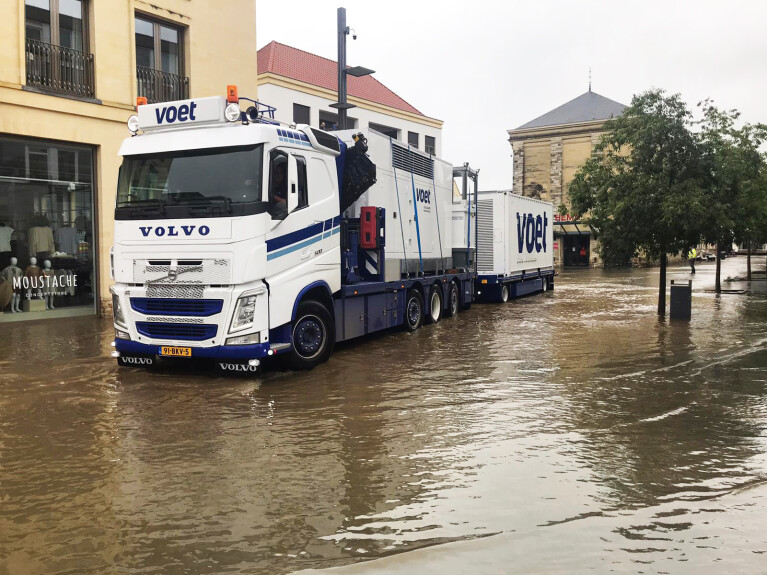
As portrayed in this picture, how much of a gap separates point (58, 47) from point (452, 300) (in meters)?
11.0

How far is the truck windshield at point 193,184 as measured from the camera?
9.00 meters

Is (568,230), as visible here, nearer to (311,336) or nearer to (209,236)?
(311,336)

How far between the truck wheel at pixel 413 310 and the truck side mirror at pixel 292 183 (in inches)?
209

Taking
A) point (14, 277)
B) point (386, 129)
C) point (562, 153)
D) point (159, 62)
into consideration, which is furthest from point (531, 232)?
point (562, 153)

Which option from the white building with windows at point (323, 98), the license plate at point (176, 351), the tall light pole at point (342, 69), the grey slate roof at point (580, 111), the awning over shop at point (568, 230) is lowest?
the license plate at point (176, 351)

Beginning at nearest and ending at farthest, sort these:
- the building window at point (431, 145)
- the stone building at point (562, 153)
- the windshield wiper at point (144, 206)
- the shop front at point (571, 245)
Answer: the windshield wiper at point (144, 206) < the building window at point (431, 145) < the shop front at point (571, 245) < the stone building at point (562, 153)

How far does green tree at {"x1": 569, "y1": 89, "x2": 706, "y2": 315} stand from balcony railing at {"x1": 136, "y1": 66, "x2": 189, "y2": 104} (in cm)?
1161

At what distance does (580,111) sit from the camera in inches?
2542

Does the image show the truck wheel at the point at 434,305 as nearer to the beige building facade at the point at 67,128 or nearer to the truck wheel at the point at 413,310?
the truck wheel at the point at 413,310

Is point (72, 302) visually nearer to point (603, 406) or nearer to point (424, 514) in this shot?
point (603, 406)

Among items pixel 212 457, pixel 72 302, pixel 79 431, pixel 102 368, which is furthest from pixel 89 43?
pixel 212 457

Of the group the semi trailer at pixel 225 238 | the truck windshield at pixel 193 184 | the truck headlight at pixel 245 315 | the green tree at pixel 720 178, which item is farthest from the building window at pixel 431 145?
the truck headlight at pixel 245 315

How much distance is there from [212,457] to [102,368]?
5136mm

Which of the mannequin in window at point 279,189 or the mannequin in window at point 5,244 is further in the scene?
the mannequin in window at point 5,244
